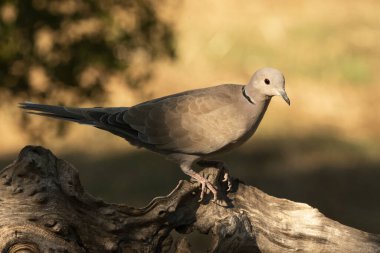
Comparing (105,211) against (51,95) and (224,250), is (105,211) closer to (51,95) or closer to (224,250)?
(224,250)

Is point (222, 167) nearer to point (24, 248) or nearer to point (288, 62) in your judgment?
point (24, 248)

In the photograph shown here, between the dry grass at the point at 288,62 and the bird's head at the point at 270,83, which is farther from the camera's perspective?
the dry grass at the point at 288,62

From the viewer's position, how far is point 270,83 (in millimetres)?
5707

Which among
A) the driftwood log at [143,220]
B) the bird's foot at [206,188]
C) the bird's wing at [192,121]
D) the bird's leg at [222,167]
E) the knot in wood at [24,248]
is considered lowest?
the knot in wood at [24,248]

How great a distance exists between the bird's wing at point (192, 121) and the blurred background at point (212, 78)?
136 inches

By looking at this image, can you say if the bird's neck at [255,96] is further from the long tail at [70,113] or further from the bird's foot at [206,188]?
the long tail at [70,113]

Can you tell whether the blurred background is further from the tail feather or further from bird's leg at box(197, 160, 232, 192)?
bird's leg at box(197, 160, 232, 192)

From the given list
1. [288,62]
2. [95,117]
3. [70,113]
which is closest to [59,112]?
[70,113]

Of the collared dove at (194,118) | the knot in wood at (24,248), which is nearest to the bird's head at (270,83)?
the collared dove at (194,118)

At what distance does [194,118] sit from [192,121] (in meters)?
0.03

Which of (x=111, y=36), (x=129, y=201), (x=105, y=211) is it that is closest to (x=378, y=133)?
(x=129, y=201)

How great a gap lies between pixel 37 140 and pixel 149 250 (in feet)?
16.9

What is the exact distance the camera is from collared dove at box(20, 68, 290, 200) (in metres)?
5.78

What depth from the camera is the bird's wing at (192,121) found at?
5816mm
